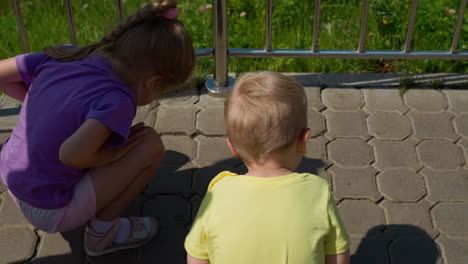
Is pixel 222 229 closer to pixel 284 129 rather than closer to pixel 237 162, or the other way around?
pixel 284 129

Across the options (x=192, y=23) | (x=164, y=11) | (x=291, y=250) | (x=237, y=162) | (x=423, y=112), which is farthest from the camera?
(x=192, y=23)

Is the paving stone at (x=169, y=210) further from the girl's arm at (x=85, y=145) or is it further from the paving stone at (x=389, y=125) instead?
the paving stone at (x=389, y=125)

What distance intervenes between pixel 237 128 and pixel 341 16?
109 inches

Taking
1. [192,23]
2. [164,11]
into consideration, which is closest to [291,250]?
[164,11]

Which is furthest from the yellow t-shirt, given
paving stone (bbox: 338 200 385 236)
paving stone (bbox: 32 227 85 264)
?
paving stone (bbox: 32 227 85 264)

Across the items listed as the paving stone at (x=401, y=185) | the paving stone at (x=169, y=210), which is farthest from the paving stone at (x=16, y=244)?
the paving stone at (x=401, y=185)

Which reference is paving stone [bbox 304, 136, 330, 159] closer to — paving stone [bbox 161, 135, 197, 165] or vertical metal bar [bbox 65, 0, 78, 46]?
paving stone [bbox 161, 135, 197, 165]

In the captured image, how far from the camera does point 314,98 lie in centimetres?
363

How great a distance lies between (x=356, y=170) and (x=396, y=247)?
54 cm

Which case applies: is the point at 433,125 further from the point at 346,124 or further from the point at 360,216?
the point at 360,216

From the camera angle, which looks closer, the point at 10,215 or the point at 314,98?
the point at 10,215

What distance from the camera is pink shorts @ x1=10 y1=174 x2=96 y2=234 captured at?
7.77 ft

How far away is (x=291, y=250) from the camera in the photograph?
1.83 metres

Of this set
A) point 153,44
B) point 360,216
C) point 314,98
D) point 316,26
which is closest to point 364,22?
point 316,26
